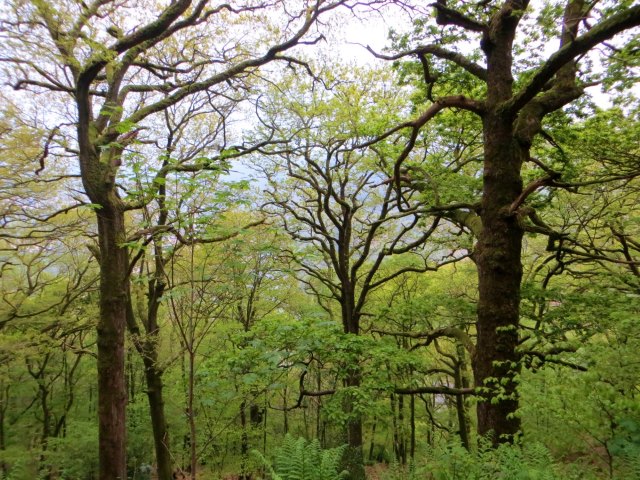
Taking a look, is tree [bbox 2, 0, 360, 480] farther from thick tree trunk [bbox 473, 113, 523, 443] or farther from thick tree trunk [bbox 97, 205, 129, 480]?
thick tree trunk [bbox 473, 113, 523, 443]

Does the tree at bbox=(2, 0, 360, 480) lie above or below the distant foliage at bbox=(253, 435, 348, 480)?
above

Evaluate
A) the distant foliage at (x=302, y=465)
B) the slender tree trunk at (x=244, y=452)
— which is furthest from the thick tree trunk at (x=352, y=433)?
the slender tree trunk at (x=244, y=452)

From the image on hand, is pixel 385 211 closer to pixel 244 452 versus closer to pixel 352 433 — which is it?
pixel 352 433

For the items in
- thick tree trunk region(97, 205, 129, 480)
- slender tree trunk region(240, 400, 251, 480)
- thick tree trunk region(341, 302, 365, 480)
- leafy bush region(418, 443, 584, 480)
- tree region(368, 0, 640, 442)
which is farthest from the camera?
slender tree trunk region(240, 400, 251, 480)

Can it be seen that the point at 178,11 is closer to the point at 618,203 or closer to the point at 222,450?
the point at 618,203

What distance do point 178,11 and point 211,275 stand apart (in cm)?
361

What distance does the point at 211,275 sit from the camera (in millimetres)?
4254

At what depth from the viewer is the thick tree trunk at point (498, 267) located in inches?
180

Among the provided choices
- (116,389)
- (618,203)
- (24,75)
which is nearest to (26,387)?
(116,389)

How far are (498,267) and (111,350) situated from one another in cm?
602

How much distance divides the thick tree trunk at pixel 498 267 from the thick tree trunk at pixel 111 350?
5331 mm

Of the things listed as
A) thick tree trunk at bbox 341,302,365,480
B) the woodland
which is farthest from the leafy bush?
thick tree trunk at bbox 341,302,365,480

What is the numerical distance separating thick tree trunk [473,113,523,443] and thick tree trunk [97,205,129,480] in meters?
5.33

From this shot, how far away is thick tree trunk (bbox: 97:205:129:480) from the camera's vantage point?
5.54m
